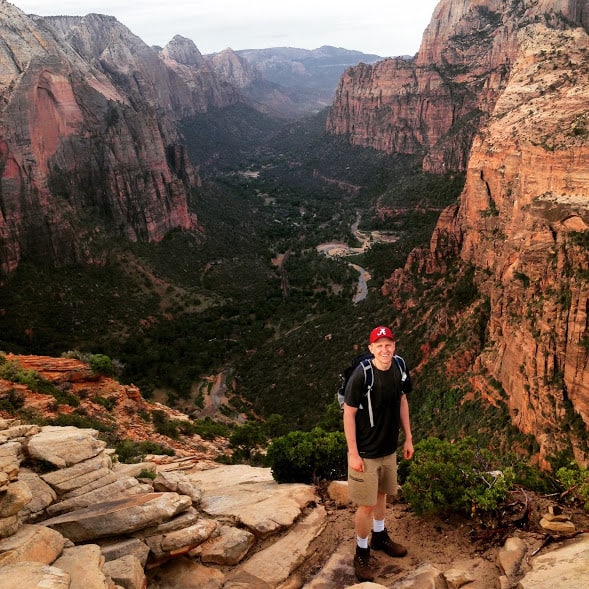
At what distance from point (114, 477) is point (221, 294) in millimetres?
70015

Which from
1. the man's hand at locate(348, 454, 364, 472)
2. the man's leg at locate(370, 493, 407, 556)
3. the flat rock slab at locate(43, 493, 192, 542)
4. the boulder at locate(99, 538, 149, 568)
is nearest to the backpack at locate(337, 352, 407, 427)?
the man's hand at locate(348, 454, 364, 472)

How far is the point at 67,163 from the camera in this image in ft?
258

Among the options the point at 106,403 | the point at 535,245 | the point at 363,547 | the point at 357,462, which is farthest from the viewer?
the point at 535,245

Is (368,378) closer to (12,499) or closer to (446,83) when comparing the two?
(12,499)

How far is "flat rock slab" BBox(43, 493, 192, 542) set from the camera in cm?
1095

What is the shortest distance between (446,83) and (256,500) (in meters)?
152

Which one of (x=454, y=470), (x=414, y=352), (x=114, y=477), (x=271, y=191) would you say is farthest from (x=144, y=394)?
(x=271, y=191)

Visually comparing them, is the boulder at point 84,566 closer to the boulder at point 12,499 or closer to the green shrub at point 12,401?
the boulder at point 12,499

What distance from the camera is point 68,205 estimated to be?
7594 cm

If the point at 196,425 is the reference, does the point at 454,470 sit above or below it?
above

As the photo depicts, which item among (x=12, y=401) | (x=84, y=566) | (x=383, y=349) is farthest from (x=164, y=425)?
(x=383, y=349)

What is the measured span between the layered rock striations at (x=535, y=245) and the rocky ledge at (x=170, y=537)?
17055 mm

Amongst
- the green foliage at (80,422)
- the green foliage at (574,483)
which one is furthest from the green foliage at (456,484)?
the green foliage at (80,422)

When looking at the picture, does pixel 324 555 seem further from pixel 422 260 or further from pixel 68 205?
pixel 68 205
